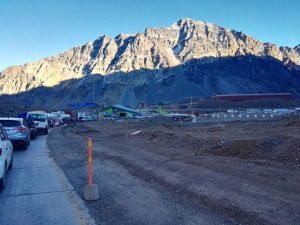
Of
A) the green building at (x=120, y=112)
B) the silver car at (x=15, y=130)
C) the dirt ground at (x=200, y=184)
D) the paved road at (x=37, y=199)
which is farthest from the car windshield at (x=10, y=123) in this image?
the green building at (x=120, y=112)

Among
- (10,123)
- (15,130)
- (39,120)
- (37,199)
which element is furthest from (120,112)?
(37,199)

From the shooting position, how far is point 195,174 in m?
11.4

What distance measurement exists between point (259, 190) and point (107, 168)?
6.10 meters

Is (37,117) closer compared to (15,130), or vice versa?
(15,130)

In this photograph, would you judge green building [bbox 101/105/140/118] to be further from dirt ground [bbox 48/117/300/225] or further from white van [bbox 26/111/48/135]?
dirt ground [bbox 48/117/300/225]

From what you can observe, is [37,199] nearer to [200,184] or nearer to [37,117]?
[200,184]

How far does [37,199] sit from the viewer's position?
9.02m

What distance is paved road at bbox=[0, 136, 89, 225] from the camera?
7441 mm

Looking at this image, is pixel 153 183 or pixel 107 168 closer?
pixel 153 183

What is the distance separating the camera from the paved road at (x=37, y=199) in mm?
7441

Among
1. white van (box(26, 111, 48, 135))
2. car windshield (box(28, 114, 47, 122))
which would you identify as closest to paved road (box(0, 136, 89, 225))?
car windshield (box(28, 114, 47, 122))

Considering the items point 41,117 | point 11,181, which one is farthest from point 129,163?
point 41,117

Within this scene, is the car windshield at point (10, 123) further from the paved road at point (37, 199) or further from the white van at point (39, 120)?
the white van at point (39, 120)

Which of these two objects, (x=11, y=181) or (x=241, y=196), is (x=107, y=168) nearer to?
(x=11, y=181)
